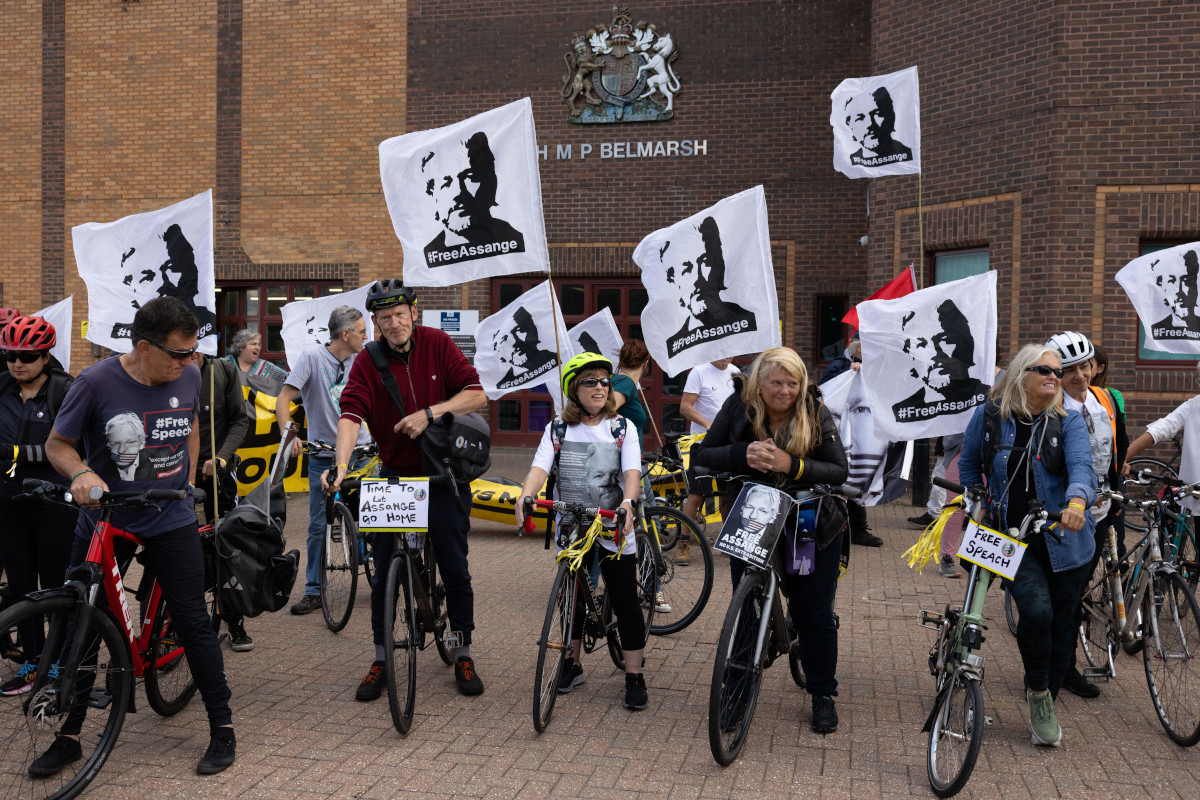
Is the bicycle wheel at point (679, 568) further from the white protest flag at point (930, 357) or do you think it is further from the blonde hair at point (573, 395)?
the white protest flag at point (930, 357)

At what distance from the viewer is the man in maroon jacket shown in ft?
15.9

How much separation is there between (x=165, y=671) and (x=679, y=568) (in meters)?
3.31

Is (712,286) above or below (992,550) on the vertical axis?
above

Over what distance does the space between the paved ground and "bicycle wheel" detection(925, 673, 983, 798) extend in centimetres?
11

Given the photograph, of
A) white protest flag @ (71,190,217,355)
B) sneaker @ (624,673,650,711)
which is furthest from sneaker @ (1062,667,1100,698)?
white protest flag @ (71,190,217,355)

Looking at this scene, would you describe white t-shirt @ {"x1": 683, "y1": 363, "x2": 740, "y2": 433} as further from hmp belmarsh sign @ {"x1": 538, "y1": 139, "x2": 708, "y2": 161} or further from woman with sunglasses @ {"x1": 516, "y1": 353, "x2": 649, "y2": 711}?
hmp belmarsh sign @ {"x1": 538, "y1": 139, "x2": 708, "y2": 161}

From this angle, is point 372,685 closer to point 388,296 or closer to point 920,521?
point 388,296

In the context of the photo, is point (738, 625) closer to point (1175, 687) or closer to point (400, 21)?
point (1175, 687)

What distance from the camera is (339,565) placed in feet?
20.6

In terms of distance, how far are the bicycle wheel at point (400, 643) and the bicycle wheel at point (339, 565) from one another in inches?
55.4

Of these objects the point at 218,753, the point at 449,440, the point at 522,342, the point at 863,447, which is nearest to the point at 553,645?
the point at 449,440

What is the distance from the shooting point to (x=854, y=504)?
9.23m

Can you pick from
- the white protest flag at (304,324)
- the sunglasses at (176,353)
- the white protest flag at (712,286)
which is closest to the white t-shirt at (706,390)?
the white protest flag at (712,286)

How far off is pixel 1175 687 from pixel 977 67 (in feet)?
30.0
